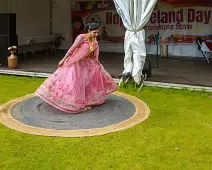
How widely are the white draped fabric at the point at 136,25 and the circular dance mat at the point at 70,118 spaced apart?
1124 mm

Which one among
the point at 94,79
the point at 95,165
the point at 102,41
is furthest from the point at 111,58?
the point at 95,165

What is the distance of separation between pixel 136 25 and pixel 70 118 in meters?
2.83

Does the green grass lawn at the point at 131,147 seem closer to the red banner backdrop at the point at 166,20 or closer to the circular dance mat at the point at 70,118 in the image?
the circular dance mat at the point at 70,118

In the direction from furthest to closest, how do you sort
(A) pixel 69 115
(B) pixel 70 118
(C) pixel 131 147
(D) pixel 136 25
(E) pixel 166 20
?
(E) pixel 166 20
(D) pixel 136 25
(A) pixel 69 115
(B) pixel 70 118
(C) pixel 131 147

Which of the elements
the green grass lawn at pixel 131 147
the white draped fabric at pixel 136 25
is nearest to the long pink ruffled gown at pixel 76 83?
the green grass lawn at pixel 131 147

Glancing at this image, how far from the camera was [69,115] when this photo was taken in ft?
17.4

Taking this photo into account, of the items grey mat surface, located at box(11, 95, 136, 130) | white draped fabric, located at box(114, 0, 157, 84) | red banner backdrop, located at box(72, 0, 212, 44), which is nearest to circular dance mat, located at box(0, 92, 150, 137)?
grey mat surface, located at box(11, 95, 136, 130)

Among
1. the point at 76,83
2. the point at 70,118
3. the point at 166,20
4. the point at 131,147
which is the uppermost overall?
the point at 166,20

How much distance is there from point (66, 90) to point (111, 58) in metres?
6.31

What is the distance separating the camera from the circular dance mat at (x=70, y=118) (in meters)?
4.70

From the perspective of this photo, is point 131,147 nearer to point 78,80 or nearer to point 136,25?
point 78,80

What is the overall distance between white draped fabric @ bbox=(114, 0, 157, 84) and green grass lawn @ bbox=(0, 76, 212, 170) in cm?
176

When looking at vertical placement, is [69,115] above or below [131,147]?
above

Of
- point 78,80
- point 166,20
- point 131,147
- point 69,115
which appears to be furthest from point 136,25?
point 166,20
